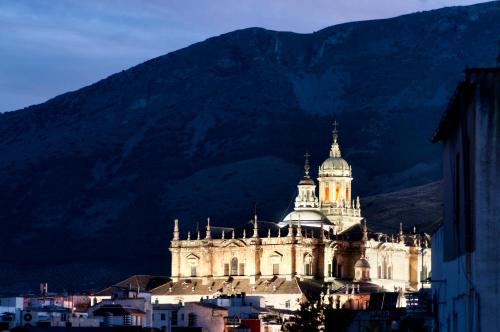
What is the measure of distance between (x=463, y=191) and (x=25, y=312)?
2811 inches

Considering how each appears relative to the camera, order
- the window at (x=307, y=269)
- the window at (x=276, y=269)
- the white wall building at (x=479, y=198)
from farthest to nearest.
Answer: the window at (x=307, y=269)
the window at (x=276, y=269)
the white wall building at (x=479, y=198)

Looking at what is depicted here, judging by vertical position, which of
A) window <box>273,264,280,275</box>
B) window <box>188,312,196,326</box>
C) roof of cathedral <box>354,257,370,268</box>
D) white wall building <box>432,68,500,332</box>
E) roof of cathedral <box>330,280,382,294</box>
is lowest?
white wall building <box>432,68,500,332</box>

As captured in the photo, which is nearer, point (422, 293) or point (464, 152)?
point (464, 152)

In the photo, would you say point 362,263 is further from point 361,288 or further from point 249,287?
point 249,287

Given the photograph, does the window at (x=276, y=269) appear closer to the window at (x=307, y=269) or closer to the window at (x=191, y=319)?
the window at (x=307, y=269)

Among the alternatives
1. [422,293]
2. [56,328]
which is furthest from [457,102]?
[56,328]

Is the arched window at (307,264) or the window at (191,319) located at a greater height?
the arched window at (307,264)

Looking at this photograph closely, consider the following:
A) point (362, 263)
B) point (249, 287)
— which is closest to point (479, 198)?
point (249, 287)

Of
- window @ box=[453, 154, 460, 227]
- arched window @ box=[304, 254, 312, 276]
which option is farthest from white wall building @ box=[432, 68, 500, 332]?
arched window @ box=[304, 254, 312, 276]

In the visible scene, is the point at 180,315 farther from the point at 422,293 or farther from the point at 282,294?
the point at 422,293

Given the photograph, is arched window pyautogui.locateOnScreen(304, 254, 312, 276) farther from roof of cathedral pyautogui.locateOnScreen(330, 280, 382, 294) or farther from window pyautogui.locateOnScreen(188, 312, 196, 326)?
window pyautogui.locateOnScreen(188, 312, 196, 326)

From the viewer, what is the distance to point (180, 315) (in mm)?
151125

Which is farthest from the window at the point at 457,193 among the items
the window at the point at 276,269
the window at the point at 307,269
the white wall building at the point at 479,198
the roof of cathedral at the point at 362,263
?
the window at the point at 307,269

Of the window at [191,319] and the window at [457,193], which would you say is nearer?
the window at [457,193]
